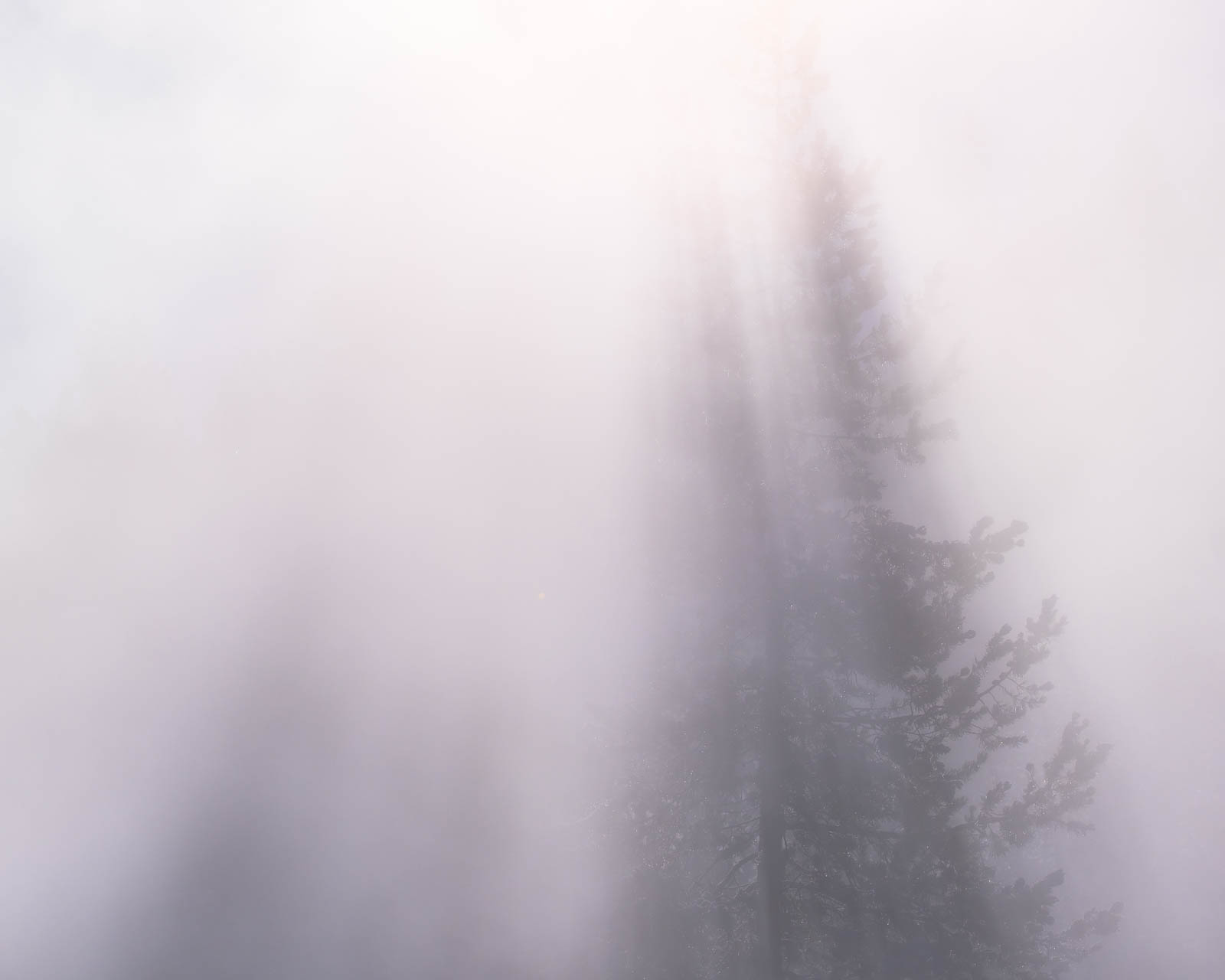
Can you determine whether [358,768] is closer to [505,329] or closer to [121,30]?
[505,329]

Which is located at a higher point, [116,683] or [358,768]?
[116,683]

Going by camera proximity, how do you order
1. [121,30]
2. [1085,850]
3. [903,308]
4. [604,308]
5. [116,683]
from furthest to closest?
1. [121,30]
2. [604,308]
3. [116,683]
4. [1085,850]
5. [903,308]

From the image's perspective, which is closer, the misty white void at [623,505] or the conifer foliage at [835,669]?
the conifer foliage at [835,669]

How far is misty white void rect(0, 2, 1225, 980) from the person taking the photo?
340 inches

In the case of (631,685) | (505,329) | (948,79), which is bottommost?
(631,685)

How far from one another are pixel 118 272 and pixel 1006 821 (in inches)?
1215

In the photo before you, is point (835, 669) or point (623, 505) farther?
point (623, 505)

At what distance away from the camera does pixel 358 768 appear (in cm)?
1466

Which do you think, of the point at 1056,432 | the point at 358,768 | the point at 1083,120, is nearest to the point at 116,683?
the point at 358,768

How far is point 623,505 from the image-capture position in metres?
16.8

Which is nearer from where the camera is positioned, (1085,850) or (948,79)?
(1085,850)

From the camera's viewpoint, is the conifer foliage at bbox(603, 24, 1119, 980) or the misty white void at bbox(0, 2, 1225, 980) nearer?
the conifer foliage at bbox(603, 24, 1119, 980)

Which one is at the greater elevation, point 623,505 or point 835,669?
point 623,505

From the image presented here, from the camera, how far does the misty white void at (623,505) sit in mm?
8648
